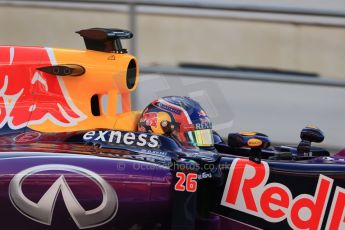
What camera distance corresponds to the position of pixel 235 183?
161 inches

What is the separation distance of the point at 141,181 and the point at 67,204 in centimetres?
40

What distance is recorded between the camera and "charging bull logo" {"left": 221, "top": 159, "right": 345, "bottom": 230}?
4.05m

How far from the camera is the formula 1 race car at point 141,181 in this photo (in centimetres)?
391

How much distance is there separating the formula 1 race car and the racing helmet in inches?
4.2

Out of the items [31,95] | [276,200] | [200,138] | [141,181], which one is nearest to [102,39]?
[31,95]

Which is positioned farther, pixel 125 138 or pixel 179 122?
pixel 179 122

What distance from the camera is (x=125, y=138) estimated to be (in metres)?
4.24

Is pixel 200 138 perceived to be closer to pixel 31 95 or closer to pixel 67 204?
pixel 67 204

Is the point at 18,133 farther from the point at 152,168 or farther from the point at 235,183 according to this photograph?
the point at 235,183

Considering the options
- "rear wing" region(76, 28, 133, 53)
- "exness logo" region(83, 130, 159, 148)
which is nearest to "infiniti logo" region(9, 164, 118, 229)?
"exness logo" region(83, 130, 159, 148)

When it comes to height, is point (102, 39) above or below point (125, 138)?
above

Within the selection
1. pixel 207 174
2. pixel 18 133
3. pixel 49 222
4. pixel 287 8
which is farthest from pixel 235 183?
Result: pixel 287 8

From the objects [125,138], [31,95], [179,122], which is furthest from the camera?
[31,95]

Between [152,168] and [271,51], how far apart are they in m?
7.88
